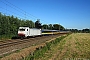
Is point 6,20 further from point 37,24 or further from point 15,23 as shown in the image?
point 37,24

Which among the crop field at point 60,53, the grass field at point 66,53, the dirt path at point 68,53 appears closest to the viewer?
the crop field at point 60,53

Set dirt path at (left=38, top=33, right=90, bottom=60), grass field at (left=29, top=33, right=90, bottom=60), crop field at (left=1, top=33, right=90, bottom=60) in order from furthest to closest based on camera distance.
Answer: dirt path at (left=38, top=33, right=90, bottom=60), grass field at (left=29, top=33, right=90, bottom=60), crop field at (left=1, top=33, right=90, bottom=60)

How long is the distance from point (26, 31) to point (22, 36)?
5.38ft

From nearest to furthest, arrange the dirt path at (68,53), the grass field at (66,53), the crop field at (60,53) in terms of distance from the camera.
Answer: the crop field at (60,53) → the grass field at (66,53) → the dirt path at (68,53)

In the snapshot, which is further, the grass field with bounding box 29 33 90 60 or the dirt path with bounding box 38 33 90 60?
the dirt path with bounding box 38 33 90 60

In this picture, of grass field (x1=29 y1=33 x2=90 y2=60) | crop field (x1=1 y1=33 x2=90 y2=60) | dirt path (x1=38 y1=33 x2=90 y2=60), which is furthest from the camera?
dirt path (x1=38 y1=33 x2=90 y2=60)

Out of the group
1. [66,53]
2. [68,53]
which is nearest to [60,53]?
[66,53]

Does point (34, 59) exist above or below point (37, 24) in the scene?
below

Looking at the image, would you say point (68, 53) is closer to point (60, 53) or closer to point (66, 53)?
point (66, 53)

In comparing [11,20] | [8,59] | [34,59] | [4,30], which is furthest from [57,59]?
[11,20]

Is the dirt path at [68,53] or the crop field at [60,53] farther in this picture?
the dirt path at [68,53]

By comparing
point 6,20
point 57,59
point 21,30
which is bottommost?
point 57,59

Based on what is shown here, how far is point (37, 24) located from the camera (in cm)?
12538

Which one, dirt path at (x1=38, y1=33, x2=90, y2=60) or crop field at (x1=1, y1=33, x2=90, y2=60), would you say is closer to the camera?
crop field at (x1=1, y1=33, x2=90, y2=60)
